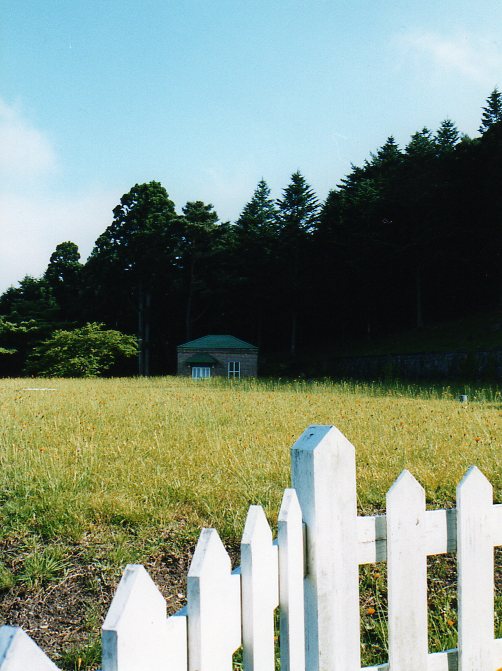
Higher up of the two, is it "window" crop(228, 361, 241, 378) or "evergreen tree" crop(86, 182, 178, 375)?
"evergreen tree" crop(86, 182, 178, 375)

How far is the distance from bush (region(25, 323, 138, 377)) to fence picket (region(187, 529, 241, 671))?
30.9 metres

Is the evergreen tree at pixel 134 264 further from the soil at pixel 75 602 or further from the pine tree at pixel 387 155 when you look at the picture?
the soil at pixel 75 602

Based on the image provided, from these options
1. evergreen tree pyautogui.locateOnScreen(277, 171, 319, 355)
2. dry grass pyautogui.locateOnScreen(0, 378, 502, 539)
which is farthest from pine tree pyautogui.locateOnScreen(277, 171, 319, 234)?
dry grass pyautogui.locateOnScreen(0, 378, 502, 539)

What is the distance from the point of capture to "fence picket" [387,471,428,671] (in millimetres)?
1580

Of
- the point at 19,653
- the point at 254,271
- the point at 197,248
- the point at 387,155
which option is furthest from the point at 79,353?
the point at 19,653

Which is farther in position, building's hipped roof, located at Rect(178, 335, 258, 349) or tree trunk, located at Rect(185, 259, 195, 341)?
tree trunk, located at Rect(185, 259, 195, 341)

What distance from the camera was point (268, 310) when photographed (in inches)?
1635

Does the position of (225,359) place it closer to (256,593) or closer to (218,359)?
(218,359)

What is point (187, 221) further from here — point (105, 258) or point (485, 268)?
point (485, 268)

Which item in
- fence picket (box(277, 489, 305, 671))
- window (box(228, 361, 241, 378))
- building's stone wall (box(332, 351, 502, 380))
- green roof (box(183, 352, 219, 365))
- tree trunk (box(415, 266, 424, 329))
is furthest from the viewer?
tree trunk (box(415, 266, 424, 329))

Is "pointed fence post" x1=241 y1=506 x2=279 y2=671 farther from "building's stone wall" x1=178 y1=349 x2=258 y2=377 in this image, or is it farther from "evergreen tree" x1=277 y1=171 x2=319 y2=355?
"evergreen tree" x1=277 y1=171 x2=319 y2=355

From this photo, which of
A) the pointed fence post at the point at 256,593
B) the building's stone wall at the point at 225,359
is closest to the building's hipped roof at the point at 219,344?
the building's stone wall at the point at 225,359

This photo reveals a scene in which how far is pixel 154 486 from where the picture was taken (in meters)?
4.44

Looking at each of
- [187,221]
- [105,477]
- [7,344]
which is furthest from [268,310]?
[105,477]
